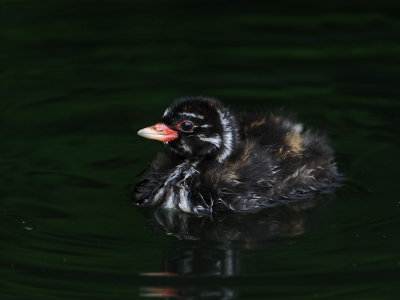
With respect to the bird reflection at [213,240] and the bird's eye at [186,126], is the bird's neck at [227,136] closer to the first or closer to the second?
the bird's eye at [186,126]

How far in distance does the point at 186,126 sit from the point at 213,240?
Answer: 1.24 meters

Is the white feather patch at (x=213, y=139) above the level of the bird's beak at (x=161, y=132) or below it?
below

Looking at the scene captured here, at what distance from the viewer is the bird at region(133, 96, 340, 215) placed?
935 centimetres

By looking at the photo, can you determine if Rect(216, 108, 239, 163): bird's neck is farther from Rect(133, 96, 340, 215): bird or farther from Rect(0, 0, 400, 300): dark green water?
Rect(0, 0, 400, 300): dark green water

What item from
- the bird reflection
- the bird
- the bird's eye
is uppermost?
the bird's eye

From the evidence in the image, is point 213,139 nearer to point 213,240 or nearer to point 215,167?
point 215,167

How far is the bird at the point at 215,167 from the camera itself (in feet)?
30.7

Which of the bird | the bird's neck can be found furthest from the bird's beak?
the bird's neck

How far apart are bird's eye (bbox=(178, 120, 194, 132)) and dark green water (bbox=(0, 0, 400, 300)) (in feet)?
2.72

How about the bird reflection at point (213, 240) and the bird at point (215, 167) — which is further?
the bird at point (215, 167)

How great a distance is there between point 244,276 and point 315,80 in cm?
517

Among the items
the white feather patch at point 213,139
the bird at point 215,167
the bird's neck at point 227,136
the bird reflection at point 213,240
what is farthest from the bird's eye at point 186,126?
the bird reflection at point 213,240

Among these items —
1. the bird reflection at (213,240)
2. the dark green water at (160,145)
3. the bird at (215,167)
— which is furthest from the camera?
the bird at (215,167)

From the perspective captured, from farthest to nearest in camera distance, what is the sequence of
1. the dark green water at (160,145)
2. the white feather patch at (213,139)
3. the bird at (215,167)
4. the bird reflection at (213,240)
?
1. the white feather patch at (213,139)
2. the bird at (215,167)
3. the dark green water at (160,145)
4. the bird reflection at (213,240)
